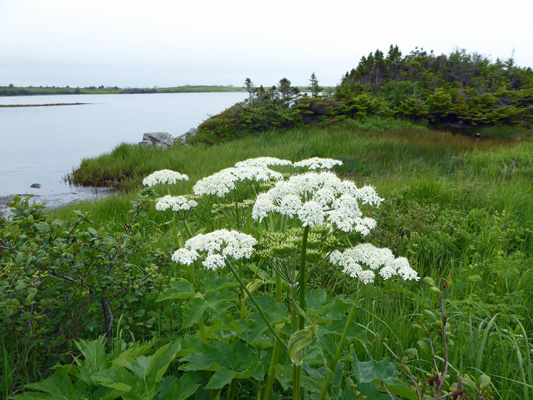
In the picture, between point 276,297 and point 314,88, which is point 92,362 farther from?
point 314,88

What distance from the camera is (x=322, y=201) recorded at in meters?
2.15

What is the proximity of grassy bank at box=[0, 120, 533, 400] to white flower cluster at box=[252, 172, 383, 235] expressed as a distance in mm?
562

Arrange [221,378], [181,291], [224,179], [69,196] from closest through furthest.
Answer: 1. [221,378]
2. [181,291]
3. [224,179]
4. [69,196]

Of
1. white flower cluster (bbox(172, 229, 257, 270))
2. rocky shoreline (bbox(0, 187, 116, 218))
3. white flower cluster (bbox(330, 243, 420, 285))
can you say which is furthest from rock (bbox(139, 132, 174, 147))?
white flower cluster (bbox(330, 243, 420, 285))

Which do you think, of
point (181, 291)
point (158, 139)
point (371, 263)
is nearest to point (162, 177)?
point (181, 291)

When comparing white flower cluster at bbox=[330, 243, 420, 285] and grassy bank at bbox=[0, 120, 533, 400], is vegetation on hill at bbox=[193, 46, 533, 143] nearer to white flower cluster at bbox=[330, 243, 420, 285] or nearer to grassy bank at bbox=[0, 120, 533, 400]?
grassy bank at bbox=[0, 120, 533, 400]

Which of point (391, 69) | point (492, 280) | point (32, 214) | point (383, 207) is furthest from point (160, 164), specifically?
point (391, 69)

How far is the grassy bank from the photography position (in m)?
2.72

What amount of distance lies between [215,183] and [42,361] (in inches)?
81.8

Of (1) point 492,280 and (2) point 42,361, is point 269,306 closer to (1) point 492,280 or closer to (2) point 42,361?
(2) point 42,361

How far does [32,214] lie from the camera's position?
124 inches

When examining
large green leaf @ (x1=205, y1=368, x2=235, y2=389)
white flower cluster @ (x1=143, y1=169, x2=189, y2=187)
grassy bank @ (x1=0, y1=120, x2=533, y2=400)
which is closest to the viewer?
large green leaf @ (x1=205, y1=368, x2=235, y2=389)

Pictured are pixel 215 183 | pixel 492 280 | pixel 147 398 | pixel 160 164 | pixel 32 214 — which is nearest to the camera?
pixel 147 398

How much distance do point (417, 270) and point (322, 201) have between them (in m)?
2.95
